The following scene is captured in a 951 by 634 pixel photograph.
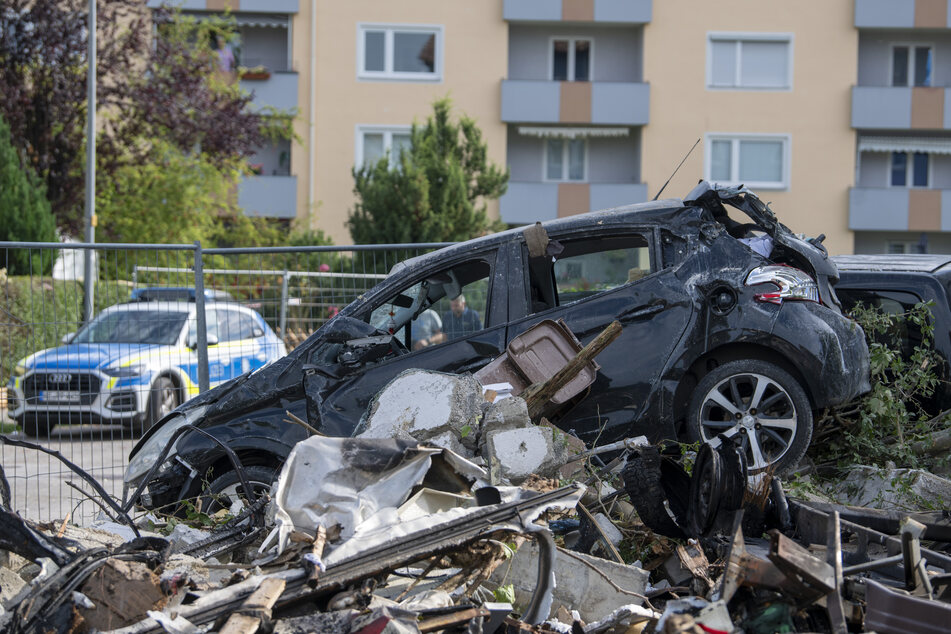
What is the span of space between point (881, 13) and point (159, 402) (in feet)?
80.5

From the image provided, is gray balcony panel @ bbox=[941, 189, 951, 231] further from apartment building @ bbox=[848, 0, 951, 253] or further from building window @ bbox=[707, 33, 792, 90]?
building window @ bbox=[707, 33, 792, 90]

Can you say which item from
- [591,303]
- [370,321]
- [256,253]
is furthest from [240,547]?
[256,253]

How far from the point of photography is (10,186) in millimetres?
17703

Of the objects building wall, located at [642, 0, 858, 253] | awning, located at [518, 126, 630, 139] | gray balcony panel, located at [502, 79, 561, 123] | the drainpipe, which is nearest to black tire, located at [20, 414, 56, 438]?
the drainpipe

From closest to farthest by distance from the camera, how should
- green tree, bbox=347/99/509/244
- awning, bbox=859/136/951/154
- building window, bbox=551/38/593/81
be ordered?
green tree, bbox=347/99/509/244
awning, bbox=859/136/951/154
building window, bbox=551/38/593/81

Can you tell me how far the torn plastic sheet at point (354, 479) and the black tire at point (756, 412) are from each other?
169 centimetres

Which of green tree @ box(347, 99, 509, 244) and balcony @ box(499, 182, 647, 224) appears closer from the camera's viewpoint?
green tree @ box(347, 99, 509, 244)

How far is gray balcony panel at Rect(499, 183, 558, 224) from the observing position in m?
26.8

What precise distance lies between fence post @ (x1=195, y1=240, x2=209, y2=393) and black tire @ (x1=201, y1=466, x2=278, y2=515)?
5.08ft

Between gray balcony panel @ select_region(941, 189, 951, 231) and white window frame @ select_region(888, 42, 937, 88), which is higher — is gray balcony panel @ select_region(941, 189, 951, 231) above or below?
below

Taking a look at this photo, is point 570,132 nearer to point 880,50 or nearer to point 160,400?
point 880,50

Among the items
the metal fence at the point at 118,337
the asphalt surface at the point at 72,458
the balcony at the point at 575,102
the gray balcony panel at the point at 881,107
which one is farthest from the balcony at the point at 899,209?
the asphalt surface at the point at 72,458

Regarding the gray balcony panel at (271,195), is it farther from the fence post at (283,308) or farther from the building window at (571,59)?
the fence post at (283,308)

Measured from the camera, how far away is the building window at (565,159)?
91.4 feet
